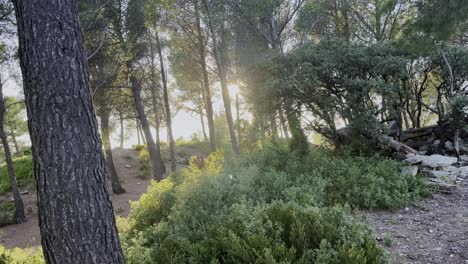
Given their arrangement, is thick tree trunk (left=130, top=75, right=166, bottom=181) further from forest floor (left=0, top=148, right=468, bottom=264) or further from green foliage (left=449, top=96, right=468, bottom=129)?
green foliage (left=449, top=96, right=468, bottom=129)

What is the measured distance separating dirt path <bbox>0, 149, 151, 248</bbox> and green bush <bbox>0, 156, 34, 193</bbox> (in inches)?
39.0

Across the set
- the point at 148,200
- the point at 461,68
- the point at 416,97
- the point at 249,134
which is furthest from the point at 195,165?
the point at 461,68

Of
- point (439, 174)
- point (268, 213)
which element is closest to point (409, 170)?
point (439, 174)

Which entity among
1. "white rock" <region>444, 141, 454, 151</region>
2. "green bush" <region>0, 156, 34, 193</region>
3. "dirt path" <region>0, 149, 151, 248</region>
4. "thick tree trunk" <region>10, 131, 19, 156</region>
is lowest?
"dirt path" <region>0, 149, 151, 248</region>

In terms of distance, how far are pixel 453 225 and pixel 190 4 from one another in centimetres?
933

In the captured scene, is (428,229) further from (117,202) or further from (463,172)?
(117,202)

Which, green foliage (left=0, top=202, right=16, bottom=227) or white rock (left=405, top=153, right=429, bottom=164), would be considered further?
green foliage (left=0, top=202, right=16, bottom=227)

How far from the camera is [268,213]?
3.22 metres

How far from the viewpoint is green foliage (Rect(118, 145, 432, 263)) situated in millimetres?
2652

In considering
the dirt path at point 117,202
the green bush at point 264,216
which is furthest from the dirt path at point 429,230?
the dirt path at point 117,202

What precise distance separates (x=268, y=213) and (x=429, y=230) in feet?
6.63

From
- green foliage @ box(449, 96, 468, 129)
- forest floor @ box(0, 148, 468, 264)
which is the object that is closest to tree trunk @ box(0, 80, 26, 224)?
forest floor @ box(0, 148, 468, 264)

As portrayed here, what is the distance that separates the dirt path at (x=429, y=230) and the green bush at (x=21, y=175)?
12.3 metres

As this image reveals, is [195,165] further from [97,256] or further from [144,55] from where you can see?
[144,55]
